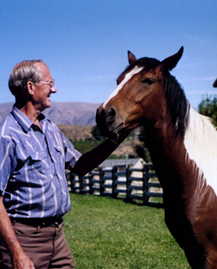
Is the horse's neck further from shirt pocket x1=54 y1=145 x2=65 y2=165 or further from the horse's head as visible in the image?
shirt pocket x1=54 y1=145 x2=65 y2=165

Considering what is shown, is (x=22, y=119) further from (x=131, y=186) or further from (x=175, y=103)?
(x=131, y=186)

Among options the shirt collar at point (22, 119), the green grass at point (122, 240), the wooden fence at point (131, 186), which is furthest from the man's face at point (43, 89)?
the wooden fence at point (131, 186)

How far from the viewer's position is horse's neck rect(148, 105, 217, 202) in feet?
8.08

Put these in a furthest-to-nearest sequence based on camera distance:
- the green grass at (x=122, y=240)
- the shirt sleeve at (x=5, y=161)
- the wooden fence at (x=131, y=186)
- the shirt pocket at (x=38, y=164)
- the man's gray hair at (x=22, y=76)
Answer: the wooden fence at (x=131, y=186) < the green grass at (x=122, y=240) < the man's gray hair at (x=22, y=76) < the shirt pocket at (x=38, y=164) < the shirt sleeve at (x=5, y=161)

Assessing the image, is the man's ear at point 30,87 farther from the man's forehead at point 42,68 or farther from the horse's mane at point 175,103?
the horse's mane at point 175,103

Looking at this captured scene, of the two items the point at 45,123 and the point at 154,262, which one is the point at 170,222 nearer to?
the point at 45,123

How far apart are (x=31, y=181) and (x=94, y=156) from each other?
2.39 ft

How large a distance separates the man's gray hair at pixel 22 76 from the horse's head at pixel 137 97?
0.54 meters

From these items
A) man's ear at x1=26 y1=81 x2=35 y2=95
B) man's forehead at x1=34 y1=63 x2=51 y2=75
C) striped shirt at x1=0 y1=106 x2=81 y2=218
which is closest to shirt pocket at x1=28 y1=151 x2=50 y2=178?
striped shirt at x1=0 y1=106 x2=81 y2=218

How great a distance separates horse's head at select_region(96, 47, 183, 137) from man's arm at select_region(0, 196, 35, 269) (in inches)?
35.5

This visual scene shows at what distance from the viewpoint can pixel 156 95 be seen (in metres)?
2.49

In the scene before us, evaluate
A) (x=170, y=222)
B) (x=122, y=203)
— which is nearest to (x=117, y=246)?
(x=170, y=222)

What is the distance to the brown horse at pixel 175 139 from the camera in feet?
7.84

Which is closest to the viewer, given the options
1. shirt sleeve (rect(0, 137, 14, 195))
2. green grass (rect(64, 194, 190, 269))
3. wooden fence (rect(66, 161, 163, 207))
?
shirt sleeve (rect(0, 137, 14, 195))
